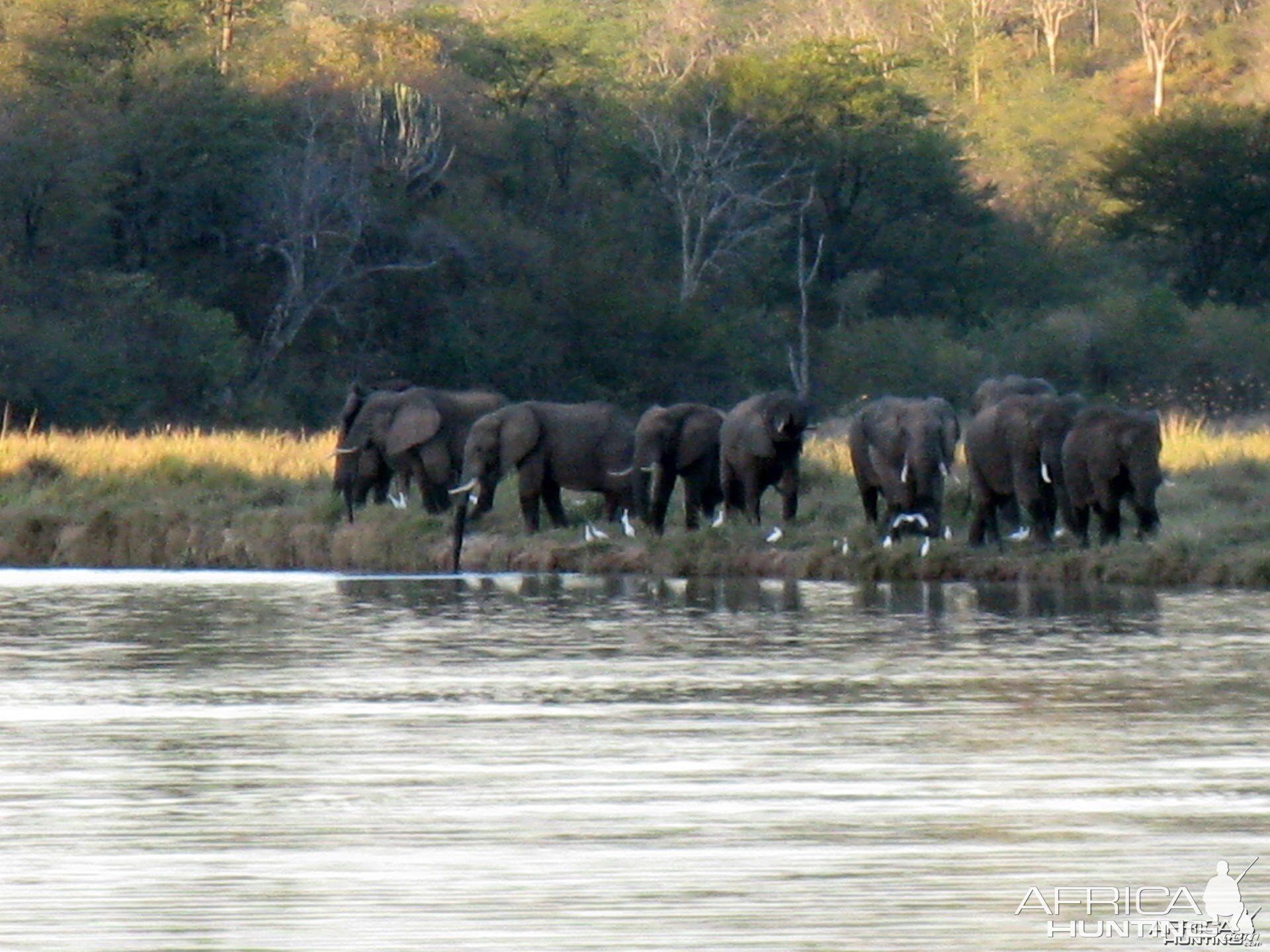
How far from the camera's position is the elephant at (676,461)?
74.1ft

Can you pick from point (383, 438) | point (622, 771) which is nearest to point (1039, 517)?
point (383, 438)

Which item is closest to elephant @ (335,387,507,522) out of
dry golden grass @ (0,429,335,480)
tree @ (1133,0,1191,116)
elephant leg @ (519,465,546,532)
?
elephant leg @ (519,465,546,532)

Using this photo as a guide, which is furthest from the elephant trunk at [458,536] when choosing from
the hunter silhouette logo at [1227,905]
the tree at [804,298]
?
the tree at [804,298]

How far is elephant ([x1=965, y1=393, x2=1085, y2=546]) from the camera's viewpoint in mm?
21125

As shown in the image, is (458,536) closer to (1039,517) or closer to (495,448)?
(495,448)

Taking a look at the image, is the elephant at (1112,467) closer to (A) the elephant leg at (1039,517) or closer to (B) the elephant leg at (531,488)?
(A) the elephant leg at (1039,517)

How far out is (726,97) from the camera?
173 feet

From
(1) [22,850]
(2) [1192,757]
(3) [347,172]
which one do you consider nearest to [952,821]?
(2) [1192,757]

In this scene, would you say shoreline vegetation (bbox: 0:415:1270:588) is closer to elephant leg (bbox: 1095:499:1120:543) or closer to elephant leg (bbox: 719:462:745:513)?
elephant leg (bbox: 1095:499:1120:543)

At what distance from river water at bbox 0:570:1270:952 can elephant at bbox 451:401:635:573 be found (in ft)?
12.9

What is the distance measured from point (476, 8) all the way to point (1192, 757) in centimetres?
8659

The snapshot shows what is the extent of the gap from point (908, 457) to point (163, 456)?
8817 millimetres

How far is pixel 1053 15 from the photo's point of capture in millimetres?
94938

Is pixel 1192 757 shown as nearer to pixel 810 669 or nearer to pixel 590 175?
pixel 810 669
